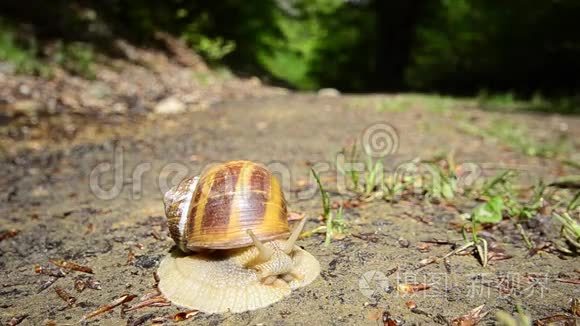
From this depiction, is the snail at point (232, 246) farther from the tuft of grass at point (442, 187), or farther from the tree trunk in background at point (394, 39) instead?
the tree trunk in background at point (394, 39)

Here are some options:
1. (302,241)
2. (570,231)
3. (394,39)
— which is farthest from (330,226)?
(394,39)

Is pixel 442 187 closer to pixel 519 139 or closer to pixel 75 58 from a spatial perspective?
pixel 519 139

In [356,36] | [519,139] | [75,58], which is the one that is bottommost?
[519,139]

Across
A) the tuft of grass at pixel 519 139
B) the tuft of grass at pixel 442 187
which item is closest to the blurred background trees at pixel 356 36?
the tuft of grass at pixel 519 139

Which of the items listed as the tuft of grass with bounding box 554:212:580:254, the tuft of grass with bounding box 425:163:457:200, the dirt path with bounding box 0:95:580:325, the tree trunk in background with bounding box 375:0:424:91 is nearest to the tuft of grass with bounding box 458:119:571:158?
the dirt path with bounding box 0:95:580:325

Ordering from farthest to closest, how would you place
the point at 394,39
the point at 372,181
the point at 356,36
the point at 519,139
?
the point at 356,36
the point at 394,39
the point at 519,139
the point at 372,181

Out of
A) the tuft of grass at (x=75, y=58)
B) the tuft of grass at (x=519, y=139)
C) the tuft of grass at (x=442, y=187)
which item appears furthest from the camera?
the tuft of grass at (x=75, y=58)

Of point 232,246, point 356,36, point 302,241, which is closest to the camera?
point 232,246

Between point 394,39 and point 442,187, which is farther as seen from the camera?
point 394,39

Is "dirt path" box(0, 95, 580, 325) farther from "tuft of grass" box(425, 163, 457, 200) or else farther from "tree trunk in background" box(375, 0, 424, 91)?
"tree trunk in background" box(375, 0, 424, 91)
